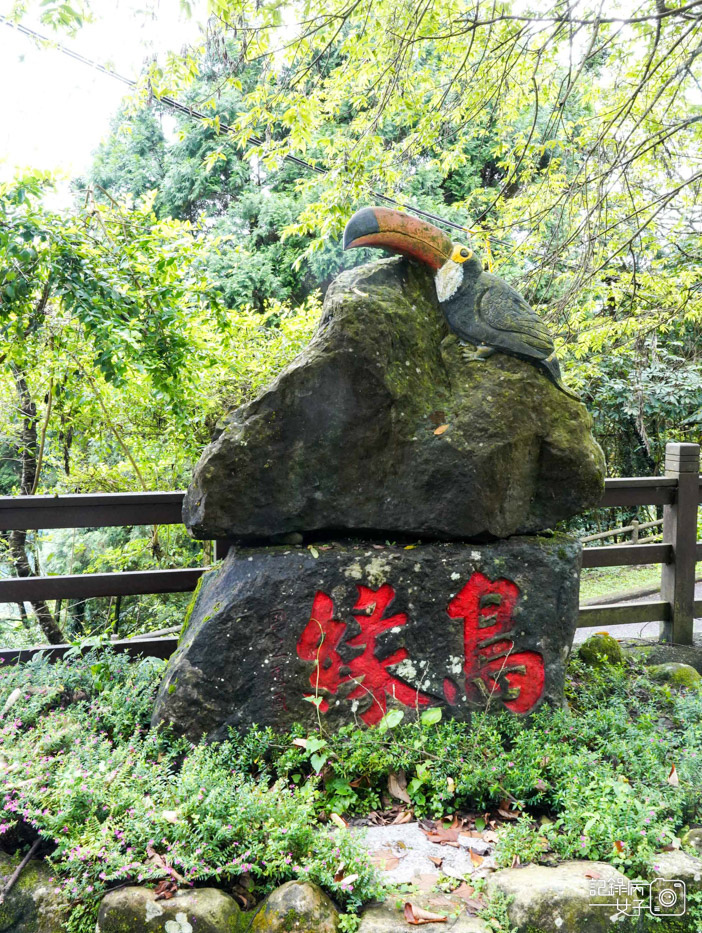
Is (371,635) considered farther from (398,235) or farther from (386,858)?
(398,235)

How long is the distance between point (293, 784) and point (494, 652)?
1251mm

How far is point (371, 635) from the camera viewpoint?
11.8 ft

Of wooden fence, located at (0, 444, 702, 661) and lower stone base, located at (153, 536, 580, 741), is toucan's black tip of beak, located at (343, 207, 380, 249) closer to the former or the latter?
lower stone base, located at (153, 536, 580, 741)

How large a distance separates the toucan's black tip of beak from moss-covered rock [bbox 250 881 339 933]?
2.98 m

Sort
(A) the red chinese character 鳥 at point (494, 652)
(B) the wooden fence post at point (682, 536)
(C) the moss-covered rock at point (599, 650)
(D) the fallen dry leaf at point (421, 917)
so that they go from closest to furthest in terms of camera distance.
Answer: (D) the fallen dry leaf at point (421, 917), (A) the red chinese character 鳥 at point (494, 652), (C) the moss-covered rock at point (599, 650), (B) the wooden fence post at point (682, 536)

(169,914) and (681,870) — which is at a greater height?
(681,870)

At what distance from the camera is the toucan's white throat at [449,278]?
12.6ft

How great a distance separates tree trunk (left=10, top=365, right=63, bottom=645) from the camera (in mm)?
6973

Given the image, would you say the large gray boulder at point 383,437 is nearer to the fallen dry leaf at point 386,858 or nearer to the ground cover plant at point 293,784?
the ground cover plant at point 293,784

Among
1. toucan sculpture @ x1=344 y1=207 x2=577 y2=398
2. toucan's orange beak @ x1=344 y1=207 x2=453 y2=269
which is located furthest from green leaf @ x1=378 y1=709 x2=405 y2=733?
toucan's orange beak @ x1=344 y1=207 x2=453 y2=269

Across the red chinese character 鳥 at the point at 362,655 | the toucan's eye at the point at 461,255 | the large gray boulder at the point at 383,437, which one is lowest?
the red chinese character 鳥 at the point at 362,655

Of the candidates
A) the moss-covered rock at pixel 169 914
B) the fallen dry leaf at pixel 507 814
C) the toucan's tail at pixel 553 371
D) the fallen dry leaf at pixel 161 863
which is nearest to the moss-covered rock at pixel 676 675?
the fallen dry leaf at pixel 507 814

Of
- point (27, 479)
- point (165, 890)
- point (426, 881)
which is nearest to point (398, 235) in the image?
point (426, 881)

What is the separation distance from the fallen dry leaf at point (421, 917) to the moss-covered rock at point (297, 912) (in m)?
0.26
